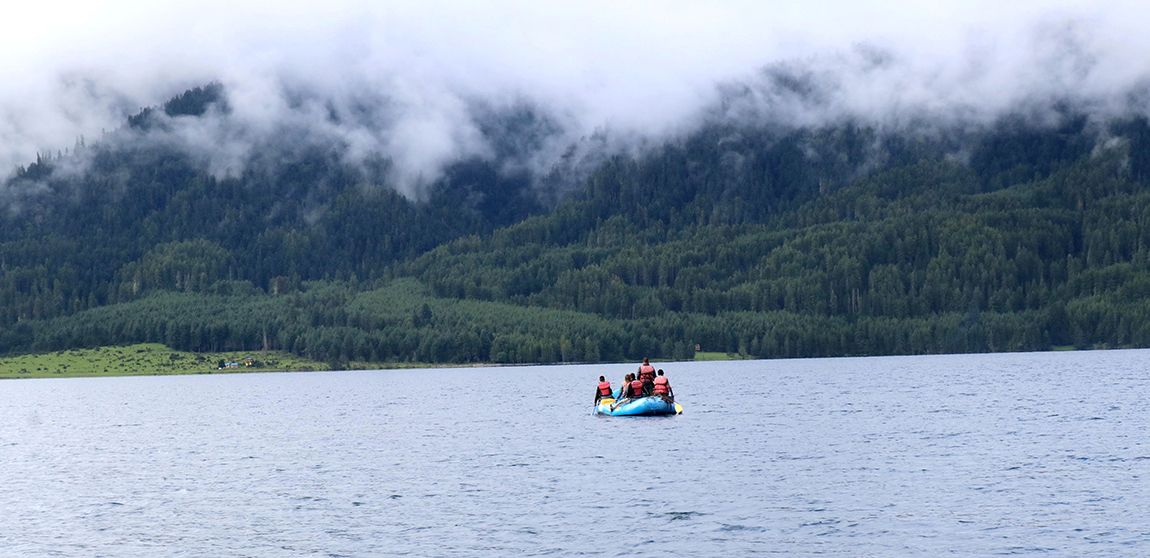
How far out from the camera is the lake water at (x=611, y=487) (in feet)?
201

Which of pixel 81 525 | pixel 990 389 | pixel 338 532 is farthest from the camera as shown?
pixel 990 389

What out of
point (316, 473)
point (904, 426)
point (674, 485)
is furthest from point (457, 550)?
point (904, 426)

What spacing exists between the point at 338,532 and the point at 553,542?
1245 centimetres

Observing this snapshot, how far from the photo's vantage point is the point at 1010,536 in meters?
59.7

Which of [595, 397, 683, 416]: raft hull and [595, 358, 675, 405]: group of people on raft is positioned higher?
[595, 358, 675, 405]: group of people on raft

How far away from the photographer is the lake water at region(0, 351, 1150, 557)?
61.2 m

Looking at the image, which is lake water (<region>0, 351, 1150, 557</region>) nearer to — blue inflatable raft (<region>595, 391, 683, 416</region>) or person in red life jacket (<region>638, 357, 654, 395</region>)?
blue inflatable raft (<region>595, 391, 683, 416</region>)

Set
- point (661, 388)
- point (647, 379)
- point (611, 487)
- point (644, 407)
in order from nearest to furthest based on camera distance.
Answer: point (611, 487), point (661, 388), point (644, 407), point (647, 379)

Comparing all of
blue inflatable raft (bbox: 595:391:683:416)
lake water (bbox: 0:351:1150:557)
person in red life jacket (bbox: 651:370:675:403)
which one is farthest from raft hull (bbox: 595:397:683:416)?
lake water (bbox: 0:351:1150:557)

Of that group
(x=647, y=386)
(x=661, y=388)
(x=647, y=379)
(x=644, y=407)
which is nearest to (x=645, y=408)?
(x=644, y=407)

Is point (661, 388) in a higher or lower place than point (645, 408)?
higher

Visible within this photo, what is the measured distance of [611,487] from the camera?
8031 centimetres

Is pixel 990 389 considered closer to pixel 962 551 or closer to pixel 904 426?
pixel 904 426

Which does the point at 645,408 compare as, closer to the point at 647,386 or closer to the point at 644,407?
the point at 644,407
